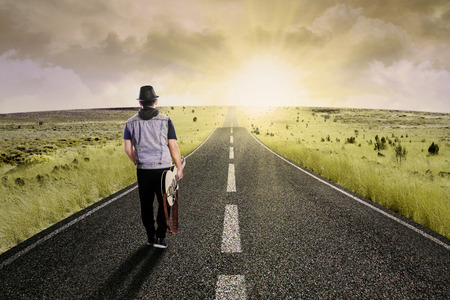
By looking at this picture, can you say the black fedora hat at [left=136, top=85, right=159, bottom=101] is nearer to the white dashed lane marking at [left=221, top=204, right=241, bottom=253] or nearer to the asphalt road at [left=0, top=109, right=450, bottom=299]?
the asphalt road at [left=0, top=109, right=450, bottom=299]

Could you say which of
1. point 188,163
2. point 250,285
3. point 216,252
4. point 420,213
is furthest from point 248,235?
point 188,163

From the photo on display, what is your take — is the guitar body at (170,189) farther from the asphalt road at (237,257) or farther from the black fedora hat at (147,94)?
the black fedora hat at (147,94)

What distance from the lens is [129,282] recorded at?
102 inches

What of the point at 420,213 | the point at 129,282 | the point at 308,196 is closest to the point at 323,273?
the point at 129,282

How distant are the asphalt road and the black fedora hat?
223 cm

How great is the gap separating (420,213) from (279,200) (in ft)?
9.17

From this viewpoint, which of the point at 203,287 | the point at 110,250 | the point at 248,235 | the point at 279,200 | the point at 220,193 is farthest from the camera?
the point at 220,193

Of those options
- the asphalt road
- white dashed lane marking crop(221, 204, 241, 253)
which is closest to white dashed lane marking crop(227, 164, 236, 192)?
the asphalt road

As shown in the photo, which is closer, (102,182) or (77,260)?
(77,260)

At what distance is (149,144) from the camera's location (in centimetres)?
311

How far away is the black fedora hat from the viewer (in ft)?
10.1

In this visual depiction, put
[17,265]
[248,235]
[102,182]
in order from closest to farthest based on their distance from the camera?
1. [17,265]
2. [248,235]
3. [102,182]

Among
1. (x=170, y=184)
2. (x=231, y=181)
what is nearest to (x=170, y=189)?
(x=170, y=184)

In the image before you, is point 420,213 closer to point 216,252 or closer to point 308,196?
point 308,196
